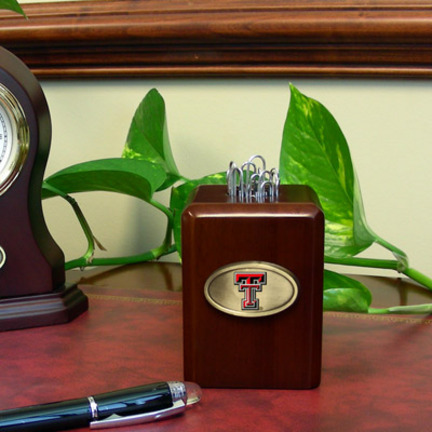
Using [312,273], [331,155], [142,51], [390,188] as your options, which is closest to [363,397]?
[312,273]

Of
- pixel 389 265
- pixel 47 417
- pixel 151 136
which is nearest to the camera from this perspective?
pixel 47 417

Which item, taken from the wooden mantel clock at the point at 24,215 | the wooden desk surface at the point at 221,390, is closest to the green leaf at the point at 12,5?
the wooden mantel clock at the point at 24,215

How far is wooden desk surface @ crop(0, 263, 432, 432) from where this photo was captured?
40 centimetres

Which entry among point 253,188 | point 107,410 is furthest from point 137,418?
point 253,188

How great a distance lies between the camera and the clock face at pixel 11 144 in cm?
54

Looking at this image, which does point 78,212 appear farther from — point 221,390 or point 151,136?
point 221,390

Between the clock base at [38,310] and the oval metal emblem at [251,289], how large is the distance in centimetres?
20

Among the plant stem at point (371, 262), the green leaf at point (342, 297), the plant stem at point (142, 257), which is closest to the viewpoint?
the green leaf at point (342, 297)

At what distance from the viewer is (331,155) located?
0.56m

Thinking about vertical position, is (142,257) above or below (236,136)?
below

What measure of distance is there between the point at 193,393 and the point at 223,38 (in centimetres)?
48

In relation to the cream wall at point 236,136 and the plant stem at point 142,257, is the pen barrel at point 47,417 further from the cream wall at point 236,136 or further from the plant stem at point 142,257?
the cream wall at point 236,136

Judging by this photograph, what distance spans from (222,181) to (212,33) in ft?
0.71

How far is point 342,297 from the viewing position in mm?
521
